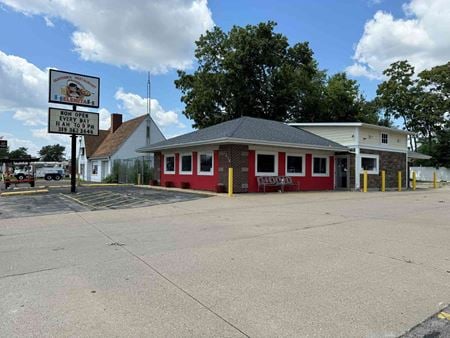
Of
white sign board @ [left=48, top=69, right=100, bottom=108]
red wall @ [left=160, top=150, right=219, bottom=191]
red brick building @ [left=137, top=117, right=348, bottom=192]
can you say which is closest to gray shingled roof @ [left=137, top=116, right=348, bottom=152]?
red brick building @ [left=137, top=117, right=348, bottom=192]

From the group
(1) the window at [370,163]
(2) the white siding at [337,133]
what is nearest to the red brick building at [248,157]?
(2) the white siding at [337,133]

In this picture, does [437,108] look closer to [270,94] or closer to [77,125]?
[270,94]

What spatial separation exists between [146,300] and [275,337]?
157 cm

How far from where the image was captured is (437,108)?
142 feet

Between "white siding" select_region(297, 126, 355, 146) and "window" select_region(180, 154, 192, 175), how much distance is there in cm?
952

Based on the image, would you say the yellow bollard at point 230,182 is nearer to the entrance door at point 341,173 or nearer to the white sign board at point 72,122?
the white sign board at point 72,122

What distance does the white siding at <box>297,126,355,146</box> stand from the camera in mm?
23500

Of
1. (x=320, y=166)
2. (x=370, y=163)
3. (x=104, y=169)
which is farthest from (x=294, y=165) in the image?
(x=104, y=169)

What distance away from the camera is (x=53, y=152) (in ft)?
338

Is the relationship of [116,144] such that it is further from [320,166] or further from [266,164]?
[320,166]

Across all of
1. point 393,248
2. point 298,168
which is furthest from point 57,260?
point 298,168

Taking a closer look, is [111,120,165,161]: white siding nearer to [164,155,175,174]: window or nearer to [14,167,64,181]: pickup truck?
[14,167,64,181]: pickup truck

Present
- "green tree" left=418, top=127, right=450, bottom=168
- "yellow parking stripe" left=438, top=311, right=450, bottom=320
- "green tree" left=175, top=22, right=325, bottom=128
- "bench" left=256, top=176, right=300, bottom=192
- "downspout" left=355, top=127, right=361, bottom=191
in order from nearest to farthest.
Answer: "yellow parking stripe" left=438, top=311, right=450, bottom=320 < "bench" left=256, top=176, right=300, bottom=192 < "downspout" left=355, top=127, right=361, bottom=191 < "green tree" left=175, top=22, right=325, bottom=128 < "green tree" left=418, top=127, right=450, bottom=168

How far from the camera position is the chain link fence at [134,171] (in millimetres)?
28500
